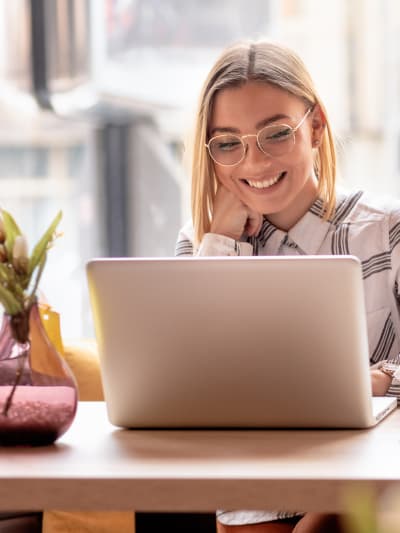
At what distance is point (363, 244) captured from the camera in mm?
1876

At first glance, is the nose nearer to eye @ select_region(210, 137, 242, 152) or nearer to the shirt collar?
eye @ select_region(210, 137, 242, 152)

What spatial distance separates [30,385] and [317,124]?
89 cm

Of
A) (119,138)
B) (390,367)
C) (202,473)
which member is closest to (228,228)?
(390,367)

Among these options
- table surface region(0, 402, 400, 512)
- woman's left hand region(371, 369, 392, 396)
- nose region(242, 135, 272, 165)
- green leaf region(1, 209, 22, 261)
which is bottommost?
table surface region(0, 402, 400, 512)

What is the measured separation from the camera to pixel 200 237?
1.96m

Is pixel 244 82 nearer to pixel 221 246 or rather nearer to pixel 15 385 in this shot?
pixel 221 246

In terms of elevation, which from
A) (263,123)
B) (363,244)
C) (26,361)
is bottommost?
(26,361)

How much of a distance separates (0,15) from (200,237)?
2237 millimetres

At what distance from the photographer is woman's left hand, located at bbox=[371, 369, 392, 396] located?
1.65 meters

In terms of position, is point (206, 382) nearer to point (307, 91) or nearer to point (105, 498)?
point (105, 498)

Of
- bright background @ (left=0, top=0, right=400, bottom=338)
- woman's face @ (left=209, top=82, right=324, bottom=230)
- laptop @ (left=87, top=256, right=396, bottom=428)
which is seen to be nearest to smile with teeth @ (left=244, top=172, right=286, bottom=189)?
woman's face @ (left=209, top=82, right=324, bottom=230)

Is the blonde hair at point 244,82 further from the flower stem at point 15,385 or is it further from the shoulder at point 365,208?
the flower stem at point 15,385

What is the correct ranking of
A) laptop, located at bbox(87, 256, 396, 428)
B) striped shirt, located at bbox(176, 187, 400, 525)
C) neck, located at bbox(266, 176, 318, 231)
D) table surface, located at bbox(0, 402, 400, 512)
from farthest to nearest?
neck, located at bbox(266, 176, 318, 231) → striped shirt, located at bbox(176, 187, 400, 525) → laptop, located at bbox(87, 256, 396, 428) → table surface, located at bbox(0, 402, 400, 512)

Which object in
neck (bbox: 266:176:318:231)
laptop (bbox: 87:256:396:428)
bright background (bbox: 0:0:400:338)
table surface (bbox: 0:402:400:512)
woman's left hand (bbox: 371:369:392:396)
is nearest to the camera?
table surface (bbox: 0:402:400:512)
